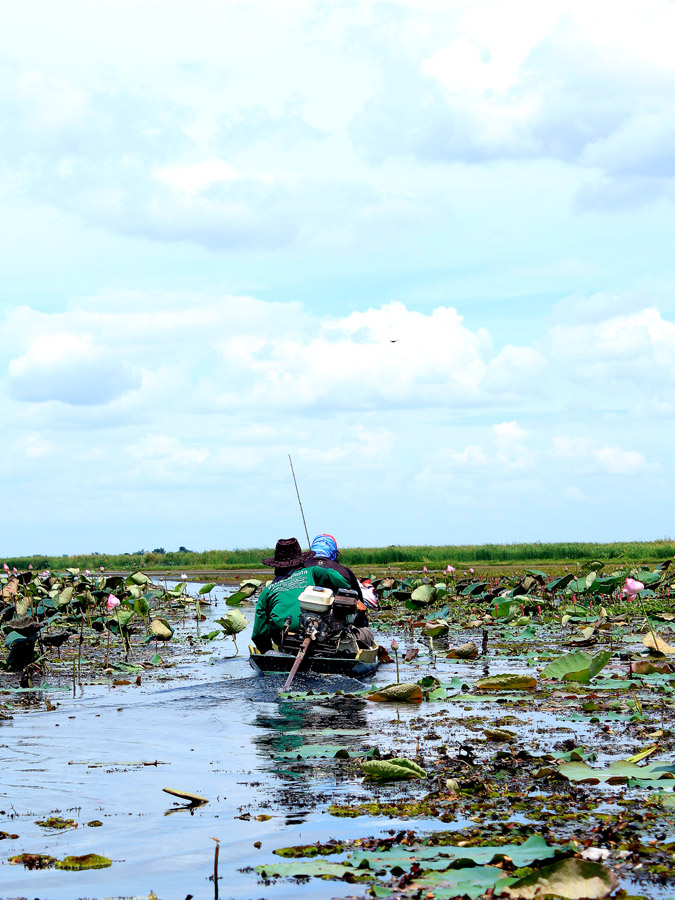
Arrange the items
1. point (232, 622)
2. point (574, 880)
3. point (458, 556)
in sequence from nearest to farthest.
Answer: point (574, 880) → point (232, 622) → point (458, 556)

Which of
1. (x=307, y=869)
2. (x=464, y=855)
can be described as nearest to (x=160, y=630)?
(x=307, y=869)

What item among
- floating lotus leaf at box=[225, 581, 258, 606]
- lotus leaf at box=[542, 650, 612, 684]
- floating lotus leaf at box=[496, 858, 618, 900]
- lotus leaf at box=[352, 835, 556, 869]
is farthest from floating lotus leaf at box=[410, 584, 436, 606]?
floating lotus leaf at box=[496, 858, 618, 900]

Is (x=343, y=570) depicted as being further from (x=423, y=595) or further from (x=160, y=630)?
(x=160, y=630)

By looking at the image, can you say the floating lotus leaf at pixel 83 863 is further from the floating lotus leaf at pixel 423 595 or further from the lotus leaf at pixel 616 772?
the floating lotus leaf at pixel 423 595

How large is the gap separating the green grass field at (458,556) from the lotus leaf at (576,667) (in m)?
25.4

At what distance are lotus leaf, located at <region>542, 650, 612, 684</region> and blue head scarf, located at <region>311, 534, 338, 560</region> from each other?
610 centimetres

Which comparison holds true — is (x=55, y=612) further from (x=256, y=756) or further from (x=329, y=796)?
(x=329, y=796)

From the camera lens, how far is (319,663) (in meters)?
13.2

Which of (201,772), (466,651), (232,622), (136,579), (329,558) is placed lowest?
(466,651)

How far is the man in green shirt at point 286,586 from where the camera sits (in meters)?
13.1

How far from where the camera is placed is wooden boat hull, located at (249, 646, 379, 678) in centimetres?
1314

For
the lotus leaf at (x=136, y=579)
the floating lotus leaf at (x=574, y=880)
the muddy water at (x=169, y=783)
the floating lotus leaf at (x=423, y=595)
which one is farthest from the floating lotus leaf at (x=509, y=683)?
the lotus leaf at (x=136, y=579)

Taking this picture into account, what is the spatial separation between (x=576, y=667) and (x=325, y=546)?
21.3ft

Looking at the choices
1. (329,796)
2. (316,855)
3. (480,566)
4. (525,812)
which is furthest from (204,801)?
(480,566)
